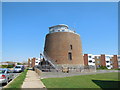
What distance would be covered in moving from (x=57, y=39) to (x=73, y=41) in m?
3.79

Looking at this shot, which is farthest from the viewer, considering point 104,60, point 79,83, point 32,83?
point 104,60

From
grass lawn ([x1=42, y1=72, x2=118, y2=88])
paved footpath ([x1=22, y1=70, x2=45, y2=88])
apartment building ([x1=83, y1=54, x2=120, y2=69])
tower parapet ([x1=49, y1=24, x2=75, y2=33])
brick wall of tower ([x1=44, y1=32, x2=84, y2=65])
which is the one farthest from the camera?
apartment building ([x1=83, y1=54, x2=120, y2=69])

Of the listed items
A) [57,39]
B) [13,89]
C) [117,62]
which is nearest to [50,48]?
[57,39]

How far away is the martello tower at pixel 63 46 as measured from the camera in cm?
2689

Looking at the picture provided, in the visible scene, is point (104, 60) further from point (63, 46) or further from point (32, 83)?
point (32, 83)

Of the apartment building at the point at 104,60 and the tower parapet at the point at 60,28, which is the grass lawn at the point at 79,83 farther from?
the apartment building at the point at 104,60

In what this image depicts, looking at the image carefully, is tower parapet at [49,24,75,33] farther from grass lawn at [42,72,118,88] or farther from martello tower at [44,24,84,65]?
grass lawn at [42,72,118,88]

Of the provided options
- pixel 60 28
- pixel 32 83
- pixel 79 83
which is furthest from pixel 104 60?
pixel 32 83

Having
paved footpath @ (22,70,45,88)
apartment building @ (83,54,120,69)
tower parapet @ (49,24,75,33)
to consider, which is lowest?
apartment building @ (83,54,120,69)

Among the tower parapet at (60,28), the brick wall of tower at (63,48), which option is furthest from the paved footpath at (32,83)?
the tower parapet at (60,28)

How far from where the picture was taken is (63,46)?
27.4m

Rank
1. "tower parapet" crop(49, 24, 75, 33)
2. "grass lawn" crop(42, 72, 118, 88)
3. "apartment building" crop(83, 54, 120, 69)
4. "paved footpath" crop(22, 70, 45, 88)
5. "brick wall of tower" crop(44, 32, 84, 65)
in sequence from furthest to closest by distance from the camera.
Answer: "apartment building" crop(83, 54, 120, 69) → "tower parapet" crop(49, 24, 75, 33) → "brick wall of tower" crop(44, 32, 84, 65) → "grass lawn" crop(42, 72, 118, 88) → "paved footpath" crop(22, 70, 45, 88)

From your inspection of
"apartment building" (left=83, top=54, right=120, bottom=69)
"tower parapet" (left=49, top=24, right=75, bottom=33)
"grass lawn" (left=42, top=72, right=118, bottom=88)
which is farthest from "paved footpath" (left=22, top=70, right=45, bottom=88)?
"apartment building" (left=83, top=54, right=120, bottom=69)

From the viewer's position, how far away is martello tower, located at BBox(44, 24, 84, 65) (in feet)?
88.2
